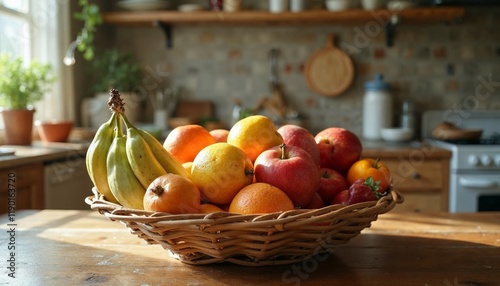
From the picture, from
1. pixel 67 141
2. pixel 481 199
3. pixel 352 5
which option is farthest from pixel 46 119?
pixel 481 199

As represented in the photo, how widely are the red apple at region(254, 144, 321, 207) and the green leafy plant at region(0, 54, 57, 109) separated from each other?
5.78 ft

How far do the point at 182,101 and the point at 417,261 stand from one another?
2638mm

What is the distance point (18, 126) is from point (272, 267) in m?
1.88

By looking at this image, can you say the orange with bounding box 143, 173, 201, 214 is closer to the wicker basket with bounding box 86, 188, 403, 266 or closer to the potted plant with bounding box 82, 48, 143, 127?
the wicker basket with bounding box 86, 188, 403, 266

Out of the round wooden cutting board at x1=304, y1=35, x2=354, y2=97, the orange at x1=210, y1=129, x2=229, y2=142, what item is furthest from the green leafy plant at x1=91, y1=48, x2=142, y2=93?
the orange at x1=210, y1=129, x2=229, y2=142

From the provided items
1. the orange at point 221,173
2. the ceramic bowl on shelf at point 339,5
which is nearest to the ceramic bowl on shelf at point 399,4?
the ceramic bowl on shelf at point 339,5

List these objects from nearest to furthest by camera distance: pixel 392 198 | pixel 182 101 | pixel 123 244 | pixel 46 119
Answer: pixel 392 198
pixel 123 244
pixel 46 119
pixel 182 101

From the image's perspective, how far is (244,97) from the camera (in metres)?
3.31

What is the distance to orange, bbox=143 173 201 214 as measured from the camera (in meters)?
0.74

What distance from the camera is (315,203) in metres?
0.83

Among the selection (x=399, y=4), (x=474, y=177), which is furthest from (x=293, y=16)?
(x=474, y=177)

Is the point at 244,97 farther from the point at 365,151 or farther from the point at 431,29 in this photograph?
the point at 431,29

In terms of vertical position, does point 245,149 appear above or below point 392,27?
below

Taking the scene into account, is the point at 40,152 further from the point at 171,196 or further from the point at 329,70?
the point at 329,70
